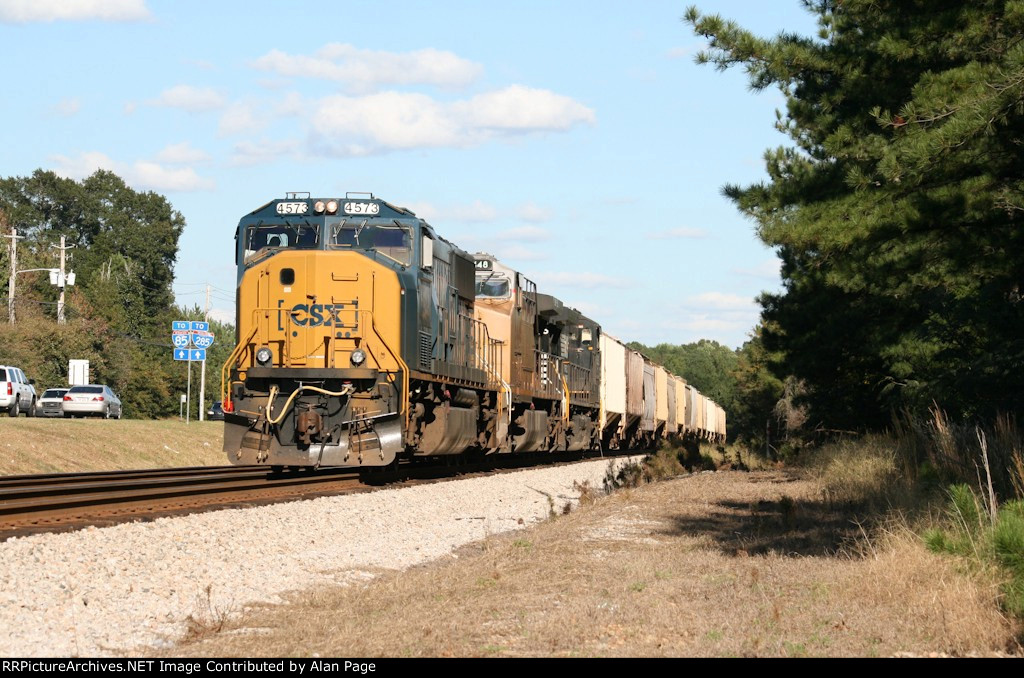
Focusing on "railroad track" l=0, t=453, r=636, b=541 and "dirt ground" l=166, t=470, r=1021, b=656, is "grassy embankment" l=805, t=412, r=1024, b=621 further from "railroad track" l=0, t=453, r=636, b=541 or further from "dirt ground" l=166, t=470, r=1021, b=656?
"railroad track" l=0, t=453, r=636, b=541

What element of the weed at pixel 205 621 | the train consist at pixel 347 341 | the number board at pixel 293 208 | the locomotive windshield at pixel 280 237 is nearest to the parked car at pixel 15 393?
the train consist at pixel 347 341

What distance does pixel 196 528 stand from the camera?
11.8 meters

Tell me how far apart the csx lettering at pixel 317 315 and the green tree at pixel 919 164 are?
6495 millimetres

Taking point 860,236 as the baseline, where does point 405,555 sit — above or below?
below

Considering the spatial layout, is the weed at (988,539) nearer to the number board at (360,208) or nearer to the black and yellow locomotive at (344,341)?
the black and yellow locomotive at (344,341)

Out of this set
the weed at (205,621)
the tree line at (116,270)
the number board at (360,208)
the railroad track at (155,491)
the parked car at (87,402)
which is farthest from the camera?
the tree line at (116,270)

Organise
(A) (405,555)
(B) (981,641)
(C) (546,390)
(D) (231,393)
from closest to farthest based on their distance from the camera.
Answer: (B) (981,641) → (A) (405,555) → (D) (231,393) → (C) (546,390)

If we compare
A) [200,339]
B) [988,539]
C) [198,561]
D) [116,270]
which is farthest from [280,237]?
[116,270]

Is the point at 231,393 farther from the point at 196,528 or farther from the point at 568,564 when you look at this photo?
the point at 568,564

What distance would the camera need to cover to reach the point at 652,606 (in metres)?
7.40

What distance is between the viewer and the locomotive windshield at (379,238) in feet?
62.3

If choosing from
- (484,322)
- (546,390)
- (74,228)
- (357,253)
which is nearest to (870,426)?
(546,390)

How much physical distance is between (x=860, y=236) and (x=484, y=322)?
13085mm

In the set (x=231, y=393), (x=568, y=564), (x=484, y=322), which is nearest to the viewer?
(x=568, y=564)
